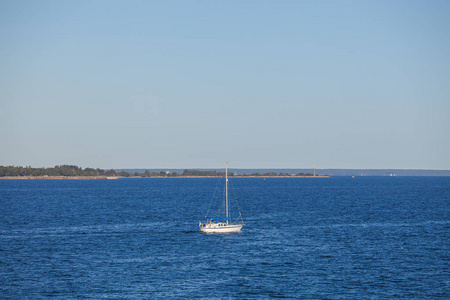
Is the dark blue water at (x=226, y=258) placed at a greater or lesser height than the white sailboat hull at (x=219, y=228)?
lesser

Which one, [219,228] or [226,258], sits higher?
[219,228]

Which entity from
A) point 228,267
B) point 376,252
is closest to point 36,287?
point 228,267

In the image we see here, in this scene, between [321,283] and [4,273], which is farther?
[4,273]

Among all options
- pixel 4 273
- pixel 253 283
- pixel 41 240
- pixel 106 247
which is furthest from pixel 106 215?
pixel 253 283

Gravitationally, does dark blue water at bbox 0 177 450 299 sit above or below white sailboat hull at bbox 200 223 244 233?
below

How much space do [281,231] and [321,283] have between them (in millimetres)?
41379

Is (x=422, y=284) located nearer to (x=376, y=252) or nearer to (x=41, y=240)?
(x=376, y=252)

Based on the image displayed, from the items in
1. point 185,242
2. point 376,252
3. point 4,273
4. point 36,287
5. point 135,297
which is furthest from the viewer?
point 185,242

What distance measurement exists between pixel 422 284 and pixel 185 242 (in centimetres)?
4003

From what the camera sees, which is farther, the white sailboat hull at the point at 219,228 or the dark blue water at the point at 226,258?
the white sailboat hull at the point at 219,228

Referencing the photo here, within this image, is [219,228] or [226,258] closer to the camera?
[226,258]

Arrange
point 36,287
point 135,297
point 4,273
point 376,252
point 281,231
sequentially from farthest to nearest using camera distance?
point 281,231
point 376,252
point 4,273
point 36,287
point 135,297

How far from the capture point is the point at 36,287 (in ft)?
187

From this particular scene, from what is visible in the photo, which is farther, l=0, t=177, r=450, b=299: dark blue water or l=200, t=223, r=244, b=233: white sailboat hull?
l=200, t=223, r=244, b=233: white sailboat hull
